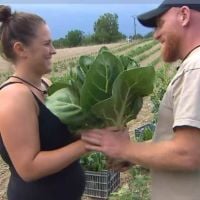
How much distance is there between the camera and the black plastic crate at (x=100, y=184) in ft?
15.0

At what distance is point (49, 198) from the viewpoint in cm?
218

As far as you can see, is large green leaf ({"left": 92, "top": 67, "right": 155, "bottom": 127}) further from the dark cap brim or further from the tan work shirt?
the dark cap brim

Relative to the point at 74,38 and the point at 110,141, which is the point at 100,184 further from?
the point at 74,38

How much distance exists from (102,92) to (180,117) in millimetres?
306

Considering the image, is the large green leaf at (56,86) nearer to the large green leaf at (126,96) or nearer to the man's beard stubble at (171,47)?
the large green leaf at (126,96)

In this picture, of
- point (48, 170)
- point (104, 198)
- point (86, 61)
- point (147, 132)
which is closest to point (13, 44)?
point (86, 61)

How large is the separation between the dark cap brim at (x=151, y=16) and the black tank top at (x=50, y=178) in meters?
0.58

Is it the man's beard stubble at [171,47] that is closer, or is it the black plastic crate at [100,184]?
the man's beard stubble at [171,47]

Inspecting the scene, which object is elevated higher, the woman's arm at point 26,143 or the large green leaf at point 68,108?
the large green leaf at point 68,108

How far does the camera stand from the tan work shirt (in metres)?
1.53

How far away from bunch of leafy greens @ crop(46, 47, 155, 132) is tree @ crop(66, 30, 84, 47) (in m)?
47.9

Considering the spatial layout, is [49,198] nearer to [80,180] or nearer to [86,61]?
[80,180]

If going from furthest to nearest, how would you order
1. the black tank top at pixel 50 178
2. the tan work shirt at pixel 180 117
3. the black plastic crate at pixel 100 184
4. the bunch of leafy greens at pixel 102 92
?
the black plastic crate at pixel 100 184, the black tank top at pixel 50 178, the bunch of leafy greens at pixel 102 92, the tan work shirt at pixel 180 117

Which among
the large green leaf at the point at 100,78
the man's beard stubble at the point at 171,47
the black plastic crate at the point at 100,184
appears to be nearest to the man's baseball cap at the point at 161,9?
the man's beard stubble at the point at 171,47
